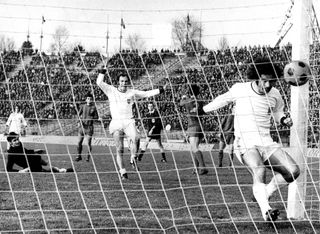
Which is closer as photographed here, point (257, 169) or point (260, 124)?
point (257, 169)

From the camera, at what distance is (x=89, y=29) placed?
7387 mm

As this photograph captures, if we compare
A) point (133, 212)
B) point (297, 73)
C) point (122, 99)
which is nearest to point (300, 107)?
point (297, 73)

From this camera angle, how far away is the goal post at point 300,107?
667 centimetres

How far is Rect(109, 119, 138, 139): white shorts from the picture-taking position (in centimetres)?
1059

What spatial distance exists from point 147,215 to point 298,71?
7.51 ft

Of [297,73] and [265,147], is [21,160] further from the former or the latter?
[297,73]

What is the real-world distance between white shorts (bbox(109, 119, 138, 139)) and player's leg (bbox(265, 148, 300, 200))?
432 cm

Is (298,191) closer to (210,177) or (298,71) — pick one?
(298,71)

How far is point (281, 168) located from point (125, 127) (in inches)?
181

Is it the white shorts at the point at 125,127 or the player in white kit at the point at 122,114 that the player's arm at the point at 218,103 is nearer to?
the player in white kit at the point at 122,114

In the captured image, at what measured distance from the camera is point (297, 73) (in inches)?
253

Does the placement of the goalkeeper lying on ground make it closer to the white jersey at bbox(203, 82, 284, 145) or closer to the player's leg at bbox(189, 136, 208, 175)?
the player's leg at bbox(189, 136, 208, 175)

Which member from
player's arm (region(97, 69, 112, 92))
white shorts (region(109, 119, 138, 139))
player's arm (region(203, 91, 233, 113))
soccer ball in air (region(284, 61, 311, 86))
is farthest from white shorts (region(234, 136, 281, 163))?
white shorts (region(109, 119, 138, 139))

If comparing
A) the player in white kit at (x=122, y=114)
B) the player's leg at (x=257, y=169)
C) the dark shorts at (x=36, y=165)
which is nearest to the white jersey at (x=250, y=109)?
the player's leg at (x=257, y=169)
